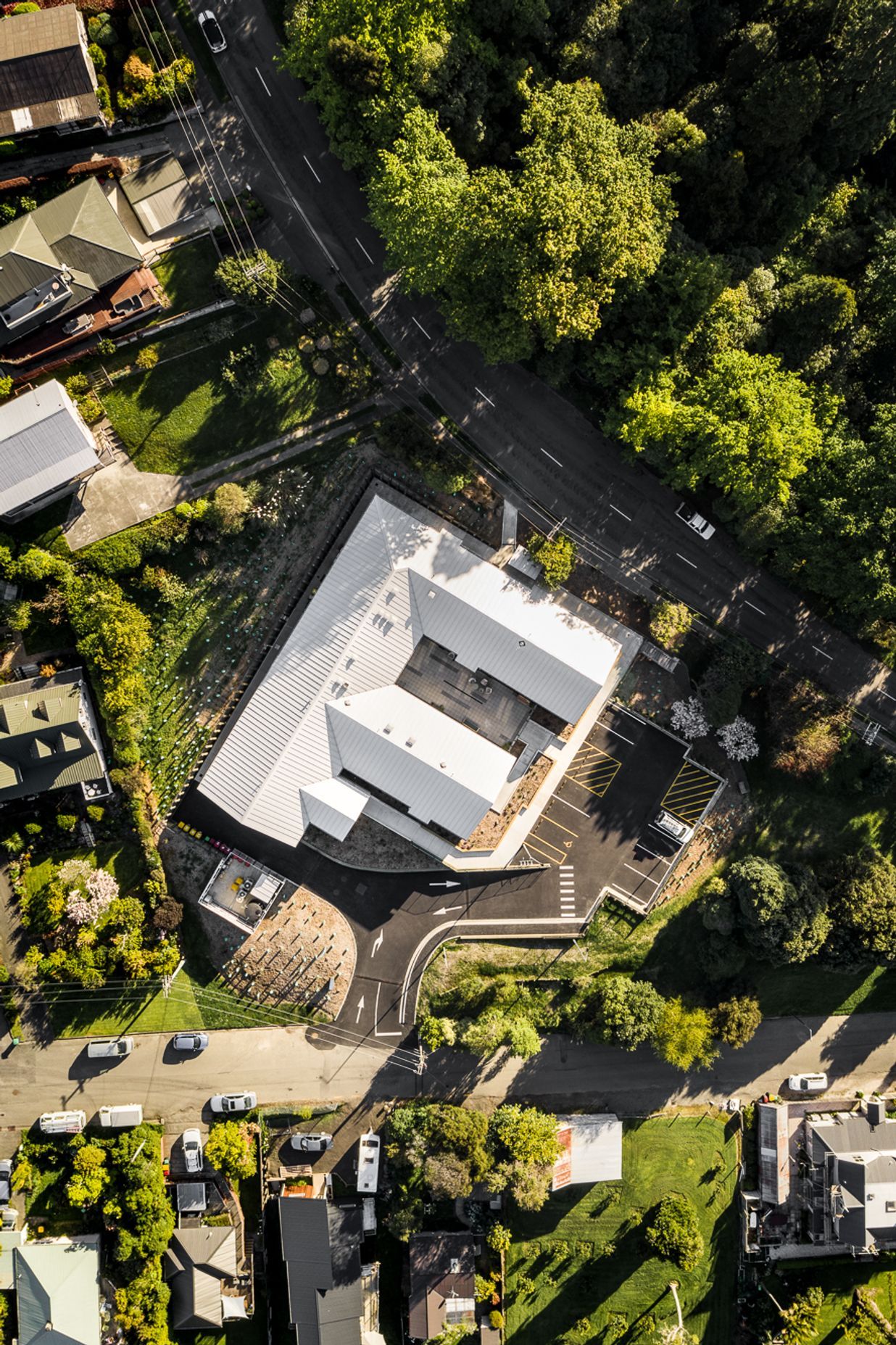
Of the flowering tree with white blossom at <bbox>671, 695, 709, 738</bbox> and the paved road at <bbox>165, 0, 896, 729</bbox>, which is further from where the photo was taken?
the flowering tree with white blossom at <bbox>671, 695, 709, 738</bbox>

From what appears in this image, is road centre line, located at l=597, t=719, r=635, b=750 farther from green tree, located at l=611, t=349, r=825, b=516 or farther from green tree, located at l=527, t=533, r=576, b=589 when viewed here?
green tree, located at l=611, t=349, r=825, b=516

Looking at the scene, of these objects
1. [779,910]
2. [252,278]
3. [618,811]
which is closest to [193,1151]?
[618,811]

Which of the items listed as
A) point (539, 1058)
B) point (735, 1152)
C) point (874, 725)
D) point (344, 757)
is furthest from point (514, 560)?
point (735, 1152)

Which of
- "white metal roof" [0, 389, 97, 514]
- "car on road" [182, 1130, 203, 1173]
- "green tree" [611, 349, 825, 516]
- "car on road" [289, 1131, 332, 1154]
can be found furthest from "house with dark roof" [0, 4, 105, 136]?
"car on road" [289, 1131, 332, 1154]

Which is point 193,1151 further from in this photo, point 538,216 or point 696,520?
point 538,216

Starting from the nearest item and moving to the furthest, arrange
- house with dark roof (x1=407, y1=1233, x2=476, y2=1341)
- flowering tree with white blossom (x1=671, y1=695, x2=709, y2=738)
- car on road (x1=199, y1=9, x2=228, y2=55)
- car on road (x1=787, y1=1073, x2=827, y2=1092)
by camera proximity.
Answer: car on road (x1=199, y1=9, x2=228, y2=55) < house with dark roof (x1=407, y1=1233, x2=476, y2=1341) < flowering tree with white blossom (x1=671, y1=695, x2=709, y2=738) < car on road (x1=787, y1=1073, x2=827, y2=1092)

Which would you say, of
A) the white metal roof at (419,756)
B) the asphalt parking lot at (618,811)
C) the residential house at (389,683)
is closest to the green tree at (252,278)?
the residential house at (389,683)
